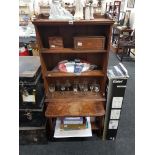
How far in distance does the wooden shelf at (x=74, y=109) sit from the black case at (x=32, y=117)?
3.6 inches

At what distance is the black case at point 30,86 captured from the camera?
1.62m

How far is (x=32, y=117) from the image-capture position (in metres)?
1.85

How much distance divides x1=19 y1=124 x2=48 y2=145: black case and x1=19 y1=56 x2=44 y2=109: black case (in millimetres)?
295

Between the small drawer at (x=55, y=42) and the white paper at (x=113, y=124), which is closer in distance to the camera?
the small drawer at (x=55, y=42)

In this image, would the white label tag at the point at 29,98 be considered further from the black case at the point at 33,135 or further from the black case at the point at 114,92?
the black case at the point at 114,92

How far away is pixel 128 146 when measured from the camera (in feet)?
6.60

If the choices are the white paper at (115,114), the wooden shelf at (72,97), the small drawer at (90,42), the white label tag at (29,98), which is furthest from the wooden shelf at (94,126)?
the small drawer at (90,42)


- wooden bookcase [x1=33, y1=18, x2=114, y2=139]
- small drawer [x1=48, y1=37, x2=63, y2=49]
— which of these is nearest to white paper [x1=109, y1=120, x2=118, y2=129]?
wooden bookcase [x1=33, y1=18, x2=114, y2=139]

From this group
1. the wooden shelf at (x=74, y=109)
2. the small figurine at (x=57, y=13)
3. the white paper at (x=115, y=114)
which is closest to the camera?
the small figurine at (x=57, y=13)

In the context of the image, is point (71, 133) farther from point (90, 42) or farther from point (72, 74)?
point (90, 42)
